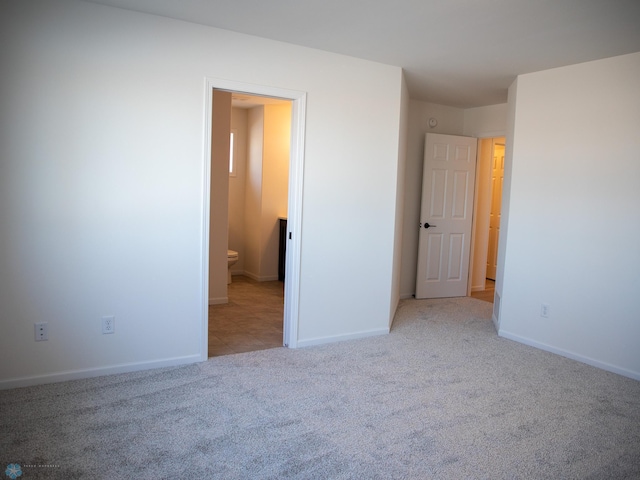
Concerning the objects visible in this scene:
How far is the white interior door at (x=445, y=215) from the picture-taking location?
19.1 feet

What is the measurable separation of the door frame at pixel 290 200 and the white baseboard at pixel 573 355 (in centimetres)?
202

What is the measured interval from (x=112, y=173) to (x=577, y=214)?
11.6ft

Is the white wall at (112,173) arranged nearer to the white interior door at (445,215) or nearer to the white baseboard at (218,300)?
the white baseboard at (218,300)

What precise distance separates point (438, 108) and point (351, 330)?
3.15 metres

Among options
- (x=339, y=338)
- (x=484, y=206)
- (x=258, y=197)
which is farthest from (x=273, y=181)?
(x=339, y=338)

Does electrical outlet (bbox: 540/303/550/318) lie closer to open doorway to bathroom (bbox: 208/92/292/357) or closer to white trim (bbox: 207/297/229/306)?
open doorway to bathroom (bbox: 208/92/292/357)

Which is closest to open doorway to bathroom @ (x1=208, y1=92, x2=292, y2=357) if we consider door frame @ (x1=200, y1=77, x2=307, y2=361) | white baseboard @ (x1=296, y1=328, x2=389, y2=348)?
white baseboard @ (x1=296, y1=328, x2=389, y2=348)

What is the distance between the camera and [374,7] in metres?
2.89

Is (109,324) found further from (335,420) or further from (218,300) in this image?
(218,300)

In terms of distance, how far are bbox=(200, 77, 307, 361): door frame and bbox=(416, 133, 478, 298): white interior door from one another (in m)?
2.41

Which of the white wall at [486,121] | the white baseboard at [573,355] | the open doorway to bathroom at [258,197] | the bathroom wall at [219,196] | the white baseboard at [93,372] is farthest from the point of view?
the open doorway to bathroom at [258,197]

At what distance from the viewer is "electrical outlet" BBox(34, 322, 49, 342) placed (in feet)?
9.82

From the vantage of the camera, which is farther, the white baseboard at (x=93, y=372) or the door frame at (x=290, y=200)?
the door frame at (x=290, y=200)

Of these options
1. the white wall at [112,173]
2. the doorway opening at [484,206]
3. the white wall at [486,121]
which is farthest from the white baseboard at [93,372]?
the white wall at [486,121]
